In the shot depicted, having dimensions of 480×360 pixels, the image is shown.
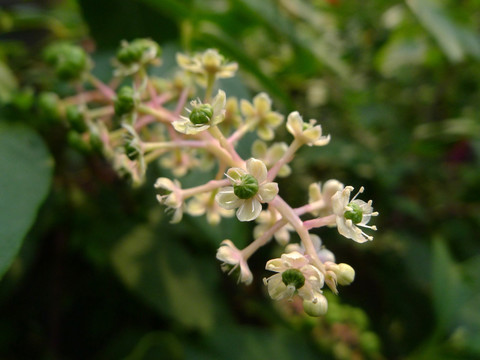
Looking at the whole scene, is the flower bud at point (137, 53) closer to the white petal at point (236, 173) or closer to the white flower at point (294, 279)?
the white petal at point (236, 173)

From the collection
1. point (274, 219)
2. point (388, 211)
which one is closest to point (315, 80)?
point (388, 211)

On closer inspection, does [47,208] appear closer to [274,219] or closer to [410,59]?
[274,219]

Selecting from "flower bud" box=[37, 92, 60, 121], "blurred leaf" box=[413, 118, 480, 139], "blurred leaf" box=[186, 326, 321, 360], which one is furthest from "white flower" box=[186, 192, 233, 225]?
"blurred leaf" box=[413, 118, 480, 139]

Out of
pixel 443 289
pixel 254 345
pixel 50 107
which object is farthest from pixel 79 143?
pixel 443 289

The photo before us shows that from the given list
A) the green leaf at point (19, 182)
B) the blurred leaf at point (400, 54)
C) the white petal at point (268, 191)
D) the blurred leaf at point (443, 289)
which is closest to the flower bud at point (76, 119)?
the green leaf at point (19, 182)

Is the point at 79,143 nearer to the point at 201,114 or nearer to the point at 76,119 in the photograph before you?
the point at 76,119

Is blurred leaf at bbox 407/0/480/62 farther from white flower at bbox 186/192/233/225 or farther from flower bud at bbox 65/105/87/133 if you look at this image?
flower bud at bbox 65/105/87/133
